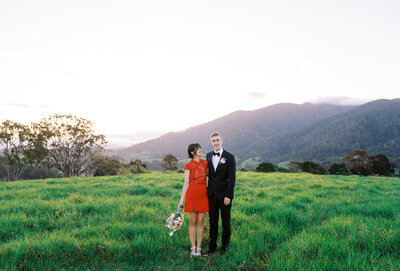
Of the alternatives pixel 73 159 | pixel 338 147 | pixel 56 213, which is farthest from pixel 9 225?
pixel 338 147

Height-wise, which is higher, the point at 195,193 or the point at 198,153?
the point at 198,153

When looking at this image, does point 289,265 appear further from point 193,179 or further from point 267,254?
point 193,179

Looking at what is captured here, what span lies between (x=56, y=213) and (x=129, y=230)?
10.6 ft

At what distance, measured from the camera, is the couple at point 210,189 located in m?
4.89

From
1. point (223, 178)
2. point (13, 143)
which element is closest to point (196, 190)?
point (223, 178)

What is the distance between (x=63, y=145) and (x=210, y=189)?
36326 mm

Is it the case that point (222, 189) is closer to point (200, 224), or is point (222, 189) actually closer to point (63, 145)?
point (200, 224)

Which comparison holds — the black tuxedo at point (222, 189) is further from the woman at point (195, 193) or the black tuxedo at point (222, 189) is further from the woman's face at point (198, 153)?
the woman's face at point (198, 153)

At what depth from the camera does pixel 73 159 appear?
34344 mm

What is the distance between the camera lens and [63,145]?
33625 mm

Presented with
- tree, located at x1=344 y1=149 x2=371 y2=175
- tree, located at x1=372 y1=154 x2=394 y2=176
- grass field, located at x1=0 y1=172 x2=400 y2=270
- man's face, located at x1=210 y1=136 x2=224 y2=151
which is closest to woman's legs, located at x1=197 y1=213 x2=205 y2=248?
grass field, located at x1=0 y1=172 x2=400 y2=270

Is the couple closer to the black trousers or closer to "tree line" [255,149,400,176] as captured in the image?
the black trousers

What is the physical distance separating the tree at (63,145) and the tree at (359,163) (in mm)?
53065

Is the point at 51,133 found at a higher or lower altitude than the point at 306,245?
higher
